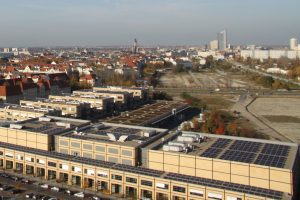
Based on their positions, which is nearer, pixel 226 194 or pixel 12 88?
pixel 226 194

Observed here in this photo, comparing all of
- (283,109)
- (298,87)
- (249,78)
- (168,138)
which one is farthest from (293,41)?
(168,138)

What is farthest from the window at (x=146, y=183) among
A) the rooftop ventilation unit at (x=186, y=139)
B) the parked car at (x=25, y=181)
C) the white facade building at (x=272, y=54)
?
the white facade building at (x=272, y=54)

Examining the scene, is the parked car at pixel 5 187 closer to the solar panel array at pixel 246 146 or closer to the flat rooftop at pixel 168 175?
the flat rooftop at pixel 168 175

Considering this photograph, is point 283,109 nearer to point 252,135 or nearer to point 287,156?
point 252,135

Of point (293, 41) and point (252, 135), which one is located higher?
point (293, 41)

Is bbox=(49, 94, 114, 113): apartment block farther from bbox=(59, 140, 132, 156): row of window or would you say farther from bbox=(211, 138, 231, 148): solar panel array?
bbox=(211, 138, 231, 148): solar panel array
